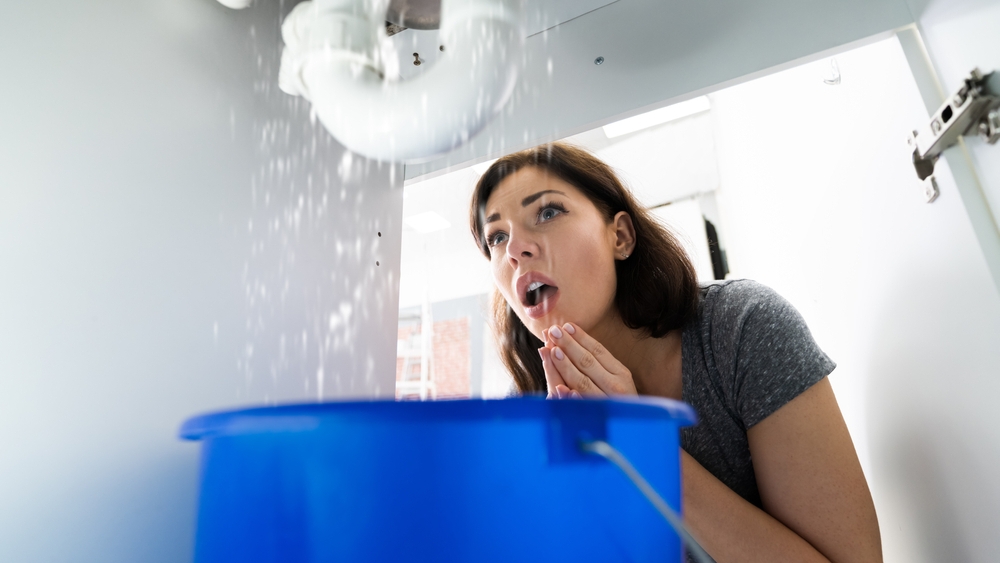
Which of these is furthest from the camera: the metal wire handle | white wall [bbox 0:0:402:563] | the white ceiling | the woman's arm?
the white ceiling

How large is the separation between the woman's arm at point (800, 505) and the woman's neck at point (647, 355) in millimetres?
157

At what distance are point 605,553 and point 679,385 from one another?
500mm

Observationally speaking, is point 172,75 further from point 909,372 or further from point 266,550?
point 909,372

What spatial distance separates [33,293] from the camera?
1.39 ft

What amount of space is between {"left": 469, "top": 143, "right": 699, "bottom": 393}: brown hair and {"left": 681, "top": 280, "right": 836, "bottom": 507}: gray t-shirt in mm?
60

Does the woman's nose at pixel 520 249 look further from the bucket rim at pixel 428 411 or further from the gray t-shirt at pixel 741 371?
the bucket rim at pixel 428 411

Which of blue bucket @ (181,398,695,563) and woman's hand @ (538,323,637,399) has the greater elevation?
woman's hand @ (538,323,637,399)

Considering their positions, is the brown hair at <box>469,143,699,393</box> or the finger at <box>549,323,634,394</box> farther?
the brown hair at <box>469,143,699,393</box>

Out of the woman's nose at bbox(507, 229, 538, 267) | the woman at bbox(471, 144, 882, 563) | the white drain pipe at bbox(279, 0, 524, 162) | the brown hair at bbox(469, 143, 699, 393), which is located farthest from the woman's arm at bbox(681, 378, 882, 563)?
the white drain pipe at bbox(279, 0, 524, 162)

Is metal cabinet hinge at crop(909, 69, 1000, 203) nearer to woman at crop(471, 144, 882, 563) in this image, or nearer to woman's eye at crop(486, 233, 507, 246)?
woman at crop(471, 144, 882, 563)

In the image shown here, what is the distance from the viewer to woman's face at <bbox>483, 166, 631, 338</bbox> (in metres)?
0.77

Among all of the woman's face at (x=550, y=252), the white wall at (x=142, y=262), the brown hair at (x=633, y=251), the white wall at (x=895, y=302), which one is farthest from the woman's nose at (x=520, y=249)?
the white wall at (x=895, y=302)

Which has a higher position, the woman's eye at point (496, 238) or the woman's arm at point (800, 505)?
the woman's eye at point (496, 238)

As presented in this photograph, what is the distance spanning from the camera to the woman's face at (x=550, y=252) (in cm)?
77
